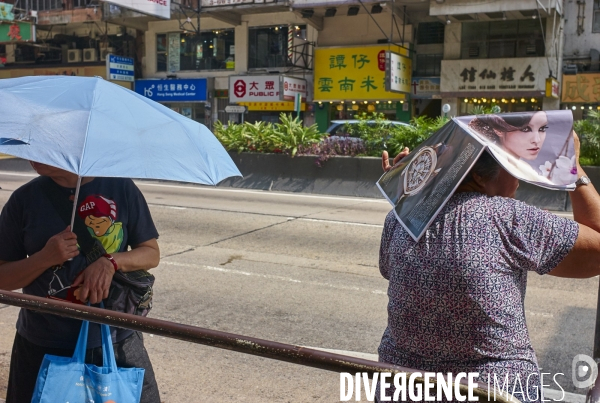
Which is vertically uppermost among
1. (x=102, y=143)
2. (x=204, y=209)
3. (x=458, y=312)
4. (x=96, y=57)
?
(x=96, y=57)

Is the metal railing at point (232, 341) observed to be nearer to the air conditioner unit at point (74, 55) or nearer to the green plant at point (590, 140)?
the green plant at point (590, 140)

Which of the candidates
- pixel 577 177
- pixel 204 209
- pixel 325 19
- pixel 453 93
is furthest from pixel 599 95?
pixel 577 177

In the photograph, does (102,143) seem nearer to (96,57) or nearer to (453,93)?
(453,93)

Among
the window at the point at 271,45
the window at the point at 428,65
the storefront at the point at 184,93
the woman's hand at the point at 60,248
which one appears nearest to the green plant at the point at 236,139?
the window at the point at 271,45

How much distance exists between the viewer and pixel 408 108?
76.7 ft

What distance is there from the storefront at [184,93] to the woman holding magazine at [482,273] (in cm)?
2592

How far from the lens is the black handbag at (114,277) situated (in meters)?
2.61

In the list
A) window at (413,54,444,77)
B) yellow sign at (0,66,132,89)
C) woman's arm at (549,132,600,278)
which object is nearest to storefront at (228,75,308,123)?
window at (413,54,444,77)

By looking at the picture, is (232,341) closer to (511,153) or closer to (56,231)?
(511,153)

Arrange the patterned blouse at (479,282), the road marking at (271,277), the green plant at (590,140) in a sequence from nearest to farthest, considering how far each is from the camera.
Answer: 1. the patterned blouse at (479,282)
2. the road marking at (271,277)
3. the green plant at (590,140)

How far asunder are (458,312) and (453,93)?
20962mm

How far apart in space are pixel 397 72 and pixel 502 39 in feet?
12.9

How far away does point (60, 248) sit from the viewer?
2.47 meters

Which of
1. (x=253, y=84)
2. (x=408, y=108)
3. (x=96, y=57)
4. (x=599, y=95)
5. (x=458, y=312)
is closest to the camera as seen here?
(x=458, y=312)
